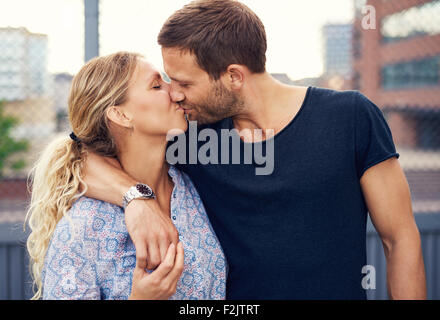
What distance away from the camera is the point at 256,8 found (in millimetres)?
2656

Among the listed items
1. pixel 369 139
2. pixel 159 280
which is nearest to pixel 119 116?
pixel 159 280

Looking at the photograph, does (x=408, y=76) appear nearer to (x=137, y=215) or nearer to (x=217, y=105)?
(x=217, y=105)

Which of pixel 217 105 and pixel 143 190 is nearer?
pixel 143 190

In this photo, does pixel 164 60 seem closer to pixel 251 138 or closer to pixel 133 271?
pixel 251 138

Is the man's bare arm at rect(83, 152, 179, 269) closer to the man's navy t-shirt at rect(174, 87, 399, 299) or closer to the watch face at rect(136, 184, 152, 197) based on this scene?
the watch face at rect(136, 184, 152, 197)

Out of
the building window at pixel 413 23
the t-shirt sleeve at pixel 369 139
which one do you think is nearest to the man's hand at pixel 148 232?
the t-shirt sleeve at pixel 369 139

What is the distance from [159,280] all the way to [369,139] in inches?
32.5

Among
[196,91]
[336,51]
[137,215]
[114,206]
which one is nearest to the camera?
[137,215]

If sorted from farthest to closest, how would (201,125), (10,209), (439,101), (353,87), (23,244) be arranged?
(439,101) → (353,87) → (10,209) → (23,244) → (201,125)

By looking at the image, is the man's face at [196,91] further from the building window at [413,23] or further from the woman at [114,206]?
the building window at [413,23]

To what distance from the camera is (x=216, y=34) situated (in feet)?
5.21

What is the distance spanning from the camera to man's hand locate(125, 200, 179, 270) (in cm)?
137

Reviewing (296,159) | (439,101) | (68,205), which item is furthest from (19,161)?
(439,101)
